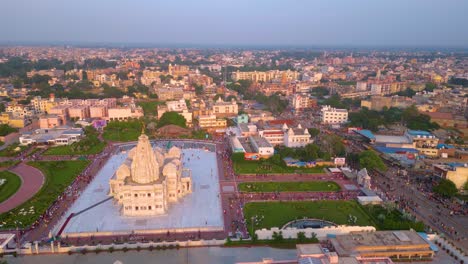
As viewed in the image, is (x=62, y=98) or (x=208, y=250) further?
(x=62, y=98)

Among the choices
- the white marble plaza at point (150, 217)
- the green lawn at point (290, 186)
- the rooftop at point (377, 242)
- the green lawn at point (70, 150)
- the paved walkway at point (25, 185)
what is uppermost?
the rooftop at point (377, 242)

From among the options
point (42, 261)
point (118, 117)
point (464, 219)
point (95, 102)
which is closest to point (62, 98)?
point (95, 102)

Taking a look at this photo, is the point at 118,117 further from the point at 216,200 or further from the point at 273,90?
→ the point at 273,90

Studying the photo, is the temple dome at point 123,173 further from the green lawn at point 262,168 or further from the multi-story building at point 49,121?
the multi-story building at point 49,121

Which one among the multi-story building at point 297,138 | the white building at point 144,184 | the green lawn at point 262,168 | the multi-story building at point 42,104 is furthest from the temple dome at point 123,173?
the multi-story building at point 42,104

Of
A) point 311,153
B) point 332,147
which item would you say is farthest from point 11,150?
point 332,147

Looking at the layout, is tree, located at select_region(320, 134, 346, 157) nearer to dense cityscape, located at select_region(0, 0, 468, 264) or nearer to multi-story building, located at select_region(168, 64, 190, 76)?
dense cityscape, located at select_region(0, 0, 468, 264)

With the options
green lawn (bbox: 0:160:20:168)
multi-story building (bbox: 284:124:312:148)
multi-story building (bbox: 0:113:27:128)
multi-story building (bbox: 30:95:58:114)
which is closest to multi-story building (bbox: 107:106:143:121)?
multi-story building (bbox: 30:95:58:114)
